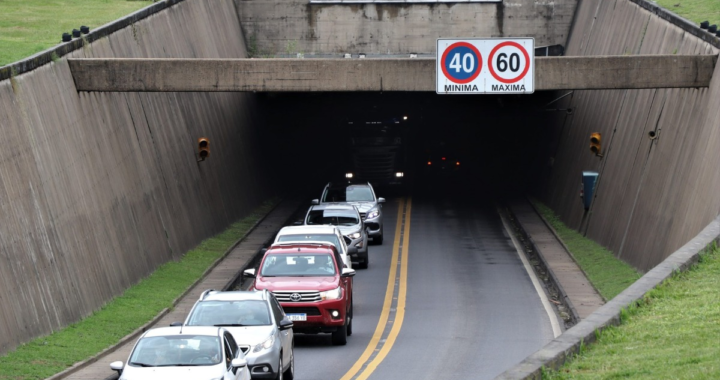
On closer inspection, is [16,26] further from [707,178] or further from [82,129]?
[707,178]

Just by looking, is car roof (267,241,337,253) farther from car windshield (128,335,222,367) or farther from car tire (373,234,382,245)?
car tire (373,234,382,245)

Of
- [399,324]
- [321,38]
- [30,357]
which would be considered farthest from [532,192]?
[30,357]

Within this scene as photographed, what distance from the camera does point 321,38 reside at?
48750 mm

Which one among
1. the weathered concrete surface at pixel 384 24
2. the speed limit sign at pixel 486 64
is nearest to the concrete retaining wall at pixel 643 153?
the speed limit sign at pixel 486 64

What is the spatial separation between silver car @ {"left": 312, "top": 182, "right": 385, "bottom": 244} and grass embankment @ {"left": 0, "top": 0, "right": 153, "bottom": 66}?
950 cm

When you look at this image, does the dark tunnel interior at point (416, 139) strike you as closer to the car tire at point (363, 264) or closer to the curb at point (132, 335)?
the car tire at point (363, 264)

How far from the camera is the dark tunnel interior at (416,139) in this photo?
54.5m

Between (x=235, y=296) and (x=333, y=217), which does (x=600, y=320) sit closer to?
(x=235, y=296)

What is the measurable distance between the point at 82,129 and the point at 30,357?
8.07 meters

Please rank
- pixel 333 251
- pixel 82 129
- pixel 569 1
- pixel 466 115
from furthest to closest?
1. pixel 466 115
2. pixel 569 1
3. pixel 82 129
4. pixel 333 251

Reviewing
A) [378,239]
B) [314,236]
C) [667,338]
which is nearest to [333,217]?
[378,239]

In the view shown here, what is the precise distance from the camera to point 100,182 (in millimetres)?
25172

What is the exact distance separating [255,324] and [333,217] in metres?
15.9

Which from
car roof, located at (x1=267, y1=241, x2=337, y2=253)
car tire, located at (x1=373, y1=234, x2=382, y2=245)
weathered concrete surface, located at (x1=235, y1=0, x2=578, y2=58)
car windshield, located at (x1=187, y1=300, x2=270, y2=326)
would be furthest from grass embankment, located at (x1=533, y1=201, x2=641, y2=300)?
weathered concrete surface, located at (x1=235, y1=0, x2=578, y2=58)
